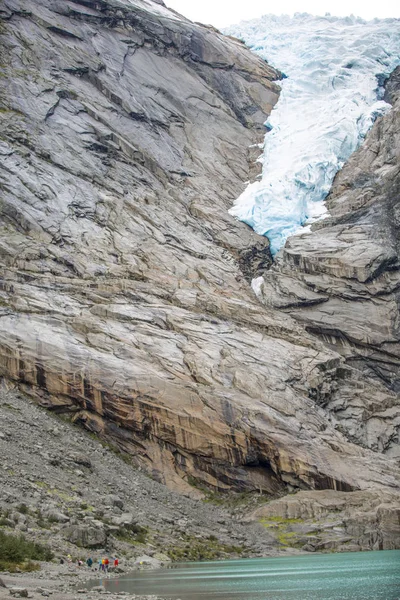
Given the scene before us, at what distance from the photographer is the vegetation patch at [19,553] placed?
1226 inches

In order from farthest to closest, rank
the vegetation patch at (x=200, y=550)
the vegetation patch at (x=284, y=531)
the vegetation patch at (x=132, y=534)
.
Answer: the vegetation patch at (x=284, y=531) < the vegetation patch at (x=200, y=550) < the vegetation patch at (x=132, y=534)

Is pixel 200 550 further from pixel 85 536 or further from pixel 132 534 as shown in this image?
pixel 85 536

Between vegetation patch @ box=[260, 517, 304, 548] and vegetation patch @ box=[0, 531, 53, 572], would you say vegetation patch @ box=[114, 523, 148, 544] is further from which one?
vegetation patch @ box=[260, 517, 304, 548]

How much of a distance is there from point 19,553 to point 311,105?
9341 centimetres

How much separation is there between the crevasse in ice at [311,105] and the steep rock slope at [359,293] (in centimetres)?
664

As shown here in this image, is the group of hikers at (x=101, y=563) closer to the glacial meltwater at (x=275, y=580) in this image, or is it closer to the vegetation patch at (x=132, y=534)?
the glacial meltwater at (x=275, y=580)

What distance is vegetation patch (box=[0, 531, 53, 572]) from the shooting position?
102 feet

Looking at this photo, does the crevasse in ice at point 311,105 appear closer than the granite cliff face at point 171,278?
No

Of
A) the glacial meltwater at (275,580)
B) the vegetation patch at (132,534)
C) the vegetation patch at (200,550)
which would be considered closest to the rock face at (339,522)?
the vegetation patch at (200,550)

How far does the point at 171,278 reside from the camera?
73.9 meters

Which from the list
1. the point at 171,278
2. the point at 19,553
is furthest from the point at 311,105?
the point at 19,553

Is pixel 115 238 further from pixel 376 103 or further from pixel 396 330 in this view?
pixel 376 103

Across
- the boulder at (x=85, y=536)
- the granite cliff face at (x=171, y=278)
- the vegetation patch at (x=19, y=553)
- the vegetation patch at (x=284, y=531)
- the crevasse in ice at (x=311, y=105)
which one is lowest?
the vegetation patch at (x=284, y=531)

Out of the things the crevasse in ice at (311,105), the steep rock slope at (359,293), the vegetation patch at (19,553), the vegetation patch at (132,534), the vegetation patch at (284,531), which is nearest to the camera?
the vegetation patch at (19,553)
